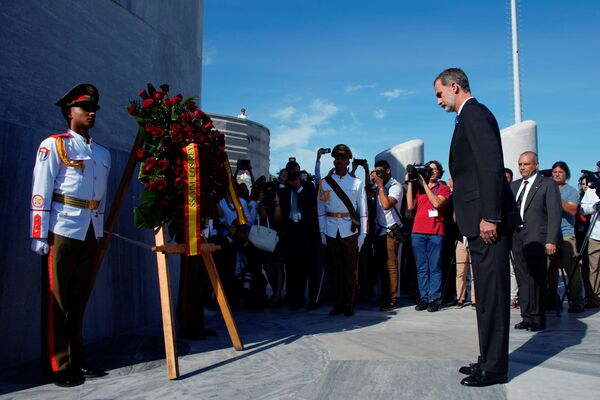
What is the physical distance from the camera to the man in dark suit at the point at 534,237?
5.25 m

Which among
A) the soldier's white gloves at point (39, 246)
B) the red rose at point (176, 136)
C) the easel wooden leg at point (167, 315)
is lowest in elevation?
the easel wooden leg at point (167, 315)

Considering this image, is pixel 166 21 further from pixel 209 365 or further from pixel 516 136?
pixel 516 136

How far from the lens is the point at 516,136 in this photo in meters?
7.63

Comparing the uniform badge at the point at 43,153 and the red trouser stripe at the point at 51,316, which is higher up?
the uniform badge at the point at 43,153

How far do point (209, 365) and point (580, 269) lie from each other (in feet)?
16.8

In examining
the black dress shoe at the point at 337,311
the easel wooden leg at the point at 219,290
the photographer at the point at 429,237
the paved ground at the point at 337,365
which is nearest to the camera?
the paved ground at the point at 337,365

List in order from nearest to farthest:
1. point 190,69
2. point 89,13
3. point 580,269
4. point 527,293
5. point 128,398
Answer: point 128,398 < point 89,13 < point 527,293 < point 190,69 < point 580,269

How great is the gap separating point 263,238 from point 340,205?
1173 mm

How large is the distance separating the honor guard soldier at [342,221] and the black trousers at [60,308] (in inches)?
127

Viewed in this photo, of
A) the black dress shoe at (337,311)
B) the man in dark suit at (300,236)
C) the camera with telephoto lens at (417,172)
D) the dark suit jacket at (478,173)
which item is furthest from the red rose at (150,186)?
the camera with telephoto lens at (417,172)

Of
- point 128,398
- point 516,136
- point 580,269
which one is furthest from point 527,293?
point 128,398

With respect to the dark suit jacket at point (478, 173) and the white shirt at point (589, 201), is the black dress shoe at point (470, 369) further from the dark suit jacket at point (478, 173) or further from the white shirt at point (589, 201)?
the white shirt at point (589, 201)

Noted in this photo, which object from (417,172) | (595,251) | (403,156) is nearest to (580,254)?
(595,251)

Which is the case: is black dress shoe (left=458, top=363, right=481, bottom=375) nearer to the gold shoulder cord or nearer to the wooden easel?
the wooden easel
